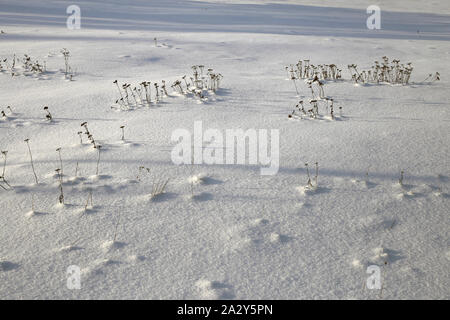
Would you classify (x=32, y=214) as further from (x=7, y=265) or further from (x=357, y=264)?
(x=357, y=264)

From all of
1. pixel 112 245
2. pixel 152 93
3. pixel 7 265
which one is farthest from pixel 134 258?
pixel 152 93

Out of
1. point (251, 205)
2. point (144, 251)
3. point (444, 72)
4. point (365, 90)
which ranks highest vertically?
point (444, 72)

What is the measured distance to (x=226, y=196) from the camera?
A: 3111 mm

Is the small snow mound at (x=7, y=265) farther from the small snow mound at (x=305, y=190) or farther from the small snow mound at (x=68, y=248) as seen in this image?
the small snow mound at (x=305, y=190)

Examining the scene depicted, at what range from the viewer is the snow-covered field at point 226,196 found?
2.27 meters

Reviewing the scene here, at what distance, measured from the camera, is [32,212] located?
2867 mm

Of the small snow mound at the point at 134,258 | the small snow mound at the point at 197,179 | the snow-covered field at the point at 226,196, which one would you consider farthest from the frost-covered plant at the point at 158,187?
the small snow mound at the point at 134,258

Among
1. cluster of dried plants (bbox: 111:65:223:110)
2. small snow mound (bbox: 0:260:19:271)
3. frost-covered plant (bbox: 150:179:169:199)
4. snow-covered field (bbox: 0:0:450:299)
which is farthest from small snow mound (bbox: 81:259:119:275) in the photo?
cluster of dried plants (bbox: 111:65:223:110)

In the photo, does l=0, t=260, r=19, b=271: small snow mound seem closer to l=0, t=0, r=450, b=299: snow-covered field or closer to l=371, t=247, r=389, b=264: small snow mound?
l=0, t=0, r=450, b=299: snow-covered field

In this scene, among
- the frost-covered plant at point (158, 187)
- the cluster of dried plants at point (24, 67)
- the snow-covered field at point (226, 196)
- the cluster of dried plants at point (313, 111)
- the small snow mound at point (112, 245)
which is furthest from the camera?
the cluster of dried plants at point (24, 67)

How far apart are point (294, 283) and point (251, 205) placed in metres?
0.90

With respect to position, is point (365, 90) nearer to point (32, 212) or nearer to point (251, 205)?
point (251, 205)

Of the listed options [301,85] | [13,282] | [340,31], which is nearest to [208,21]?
[340,31]
